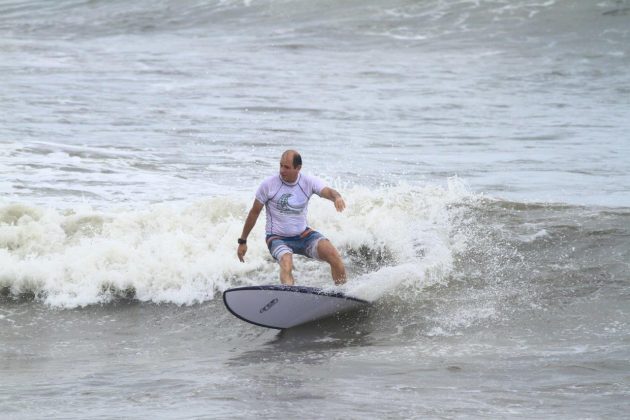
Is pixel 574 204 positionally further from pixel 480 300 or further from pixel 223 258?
pixel 223 258

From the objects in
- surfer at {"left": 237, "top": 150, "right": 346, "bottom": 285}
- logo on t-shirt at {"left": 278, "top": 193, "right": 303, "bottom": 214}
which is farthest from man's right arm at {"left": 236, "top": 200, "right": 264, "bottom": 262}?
logo on t-shirt at {"left": 278, "top": 193, "right": 303, "bottom": 214}

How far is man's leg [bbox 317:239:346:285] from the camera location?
8.89m

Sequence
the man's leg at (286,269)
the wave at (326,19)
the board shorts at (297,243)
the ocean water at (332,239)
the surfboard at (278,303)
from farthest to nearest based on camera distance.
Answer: the wave at (326,19) < the board shorts at (297,243) < the man's leg at (286,269) < the surfboard at (278,303) < the ocean water at (332,239)

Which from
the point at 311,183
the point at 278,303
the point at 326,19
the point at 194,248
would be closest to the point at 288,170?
the point at 311,183

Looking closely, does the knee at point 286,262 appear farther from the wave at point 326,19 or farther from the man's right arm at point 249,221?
the wave at point 326,19

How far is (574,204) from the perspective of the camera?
12.9 meters

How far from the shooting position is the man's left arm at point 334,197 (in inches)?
325

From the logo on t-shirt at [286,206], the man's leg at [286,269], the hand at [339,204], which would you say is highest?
the hand at [339,204]

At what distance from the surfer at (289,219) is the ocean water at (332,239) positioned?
2.21 ft

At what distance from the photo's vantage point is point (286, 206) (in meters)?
8.89

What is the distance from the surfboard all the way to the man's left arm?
2.78ft

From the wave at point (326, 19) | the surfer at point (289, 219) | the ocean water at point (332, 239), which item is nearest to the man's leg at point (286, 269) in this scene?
the surfer at point (289, 219)

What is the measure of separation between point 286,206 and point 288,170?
36cm

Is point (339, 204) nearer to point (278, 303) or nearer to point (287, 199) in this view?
point (287, 199)
